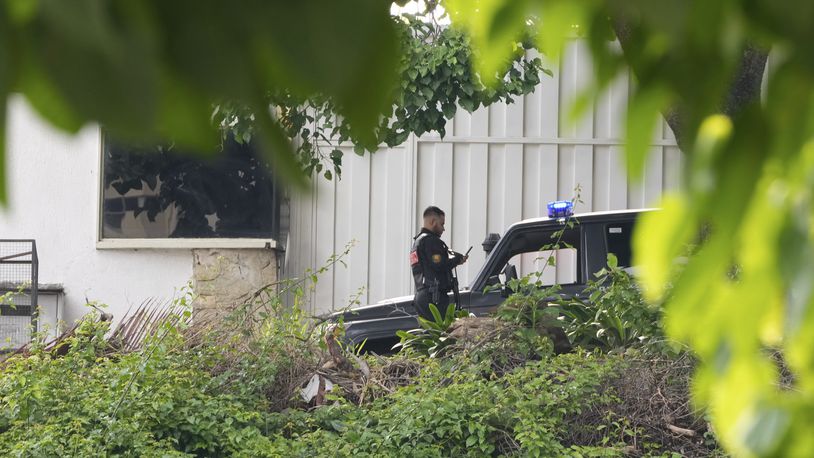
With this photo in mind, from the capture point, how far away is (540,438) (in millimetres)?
4965

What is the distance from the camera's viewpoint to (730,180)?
0.80 metres

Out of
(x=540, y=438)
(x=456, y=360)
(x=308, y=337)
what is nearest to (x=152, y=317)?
(x=308, y=337)

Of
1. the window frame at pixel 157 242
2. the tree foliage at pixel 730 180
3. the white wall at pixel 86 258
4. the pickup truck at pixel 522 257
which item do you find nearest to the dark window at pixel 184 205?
the window frame at pixel 157 242

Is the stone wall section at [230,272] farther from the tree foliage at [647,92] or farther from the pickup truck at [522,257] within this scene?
the tree foliage at [647,92]

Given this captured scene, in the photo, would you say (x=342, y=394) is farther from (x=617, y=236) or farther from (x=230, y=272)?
(x=230, y=272)

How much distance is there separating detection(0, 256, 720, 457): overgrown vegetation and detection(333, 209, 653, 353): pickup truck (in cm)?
140

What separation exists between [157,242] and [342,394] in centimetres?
700

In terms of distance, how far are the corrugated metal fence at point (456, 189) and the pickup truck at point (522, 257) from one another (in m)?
4.79

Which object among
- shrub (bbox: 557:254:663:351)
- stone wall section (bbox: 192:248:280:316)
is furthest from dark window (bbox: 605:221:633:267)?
stone wall section (bbox: 192:248:280:316)

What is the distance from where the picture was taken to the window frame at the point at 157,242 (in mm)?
12266

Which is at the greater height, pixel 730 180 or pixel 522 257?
pixel 730 180

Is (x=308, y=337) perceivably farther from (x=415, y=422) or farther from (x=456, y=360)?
(x=415, y=422)

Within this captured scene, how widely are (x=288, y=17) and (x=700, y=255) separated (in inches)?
15.8

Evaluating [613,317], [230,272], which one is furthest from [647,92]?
[230,272]
